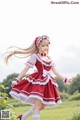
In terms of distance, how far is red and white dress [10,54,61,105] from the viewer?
5955 mm

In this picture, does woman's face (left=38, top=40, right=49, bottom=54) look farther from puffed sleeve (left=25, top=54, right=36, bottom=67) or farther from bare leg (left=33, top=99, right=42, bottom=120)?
bare leg (left=33, top=99, right=42, bottom=120)

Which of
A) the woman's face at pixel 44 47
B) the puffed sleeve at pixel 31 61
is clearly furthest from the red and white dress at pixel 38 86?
the woman's face at pixel 44 47

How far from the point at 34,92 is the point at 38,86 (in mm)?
115

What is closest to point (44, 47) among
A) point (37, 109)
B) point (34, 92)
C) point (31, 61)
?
point (31, 61)

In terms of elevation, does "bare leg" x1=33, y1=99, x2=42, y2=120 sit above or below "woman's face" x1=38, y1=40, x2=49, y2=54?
below

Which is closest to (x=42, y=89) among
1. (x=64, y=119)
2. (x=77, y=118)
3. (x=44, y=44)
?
(x=44, y=44)

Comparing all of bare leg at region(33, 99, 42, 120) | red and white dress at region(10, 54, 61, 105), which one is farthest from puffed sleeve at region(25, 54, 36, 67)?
bare leg at region(33, 99, 42, 120)

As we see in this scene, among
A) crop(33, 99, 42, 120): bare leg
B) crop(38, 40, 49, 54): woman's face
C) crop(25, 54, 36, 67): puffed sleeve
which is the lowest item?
crop(33, 99, 42, 120): bare leg

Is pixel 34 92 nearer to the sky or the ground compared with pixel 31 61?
nearer to the ground

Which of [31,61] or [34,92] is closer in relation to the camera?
[34,92]

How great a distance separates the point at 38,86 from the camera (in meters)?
5.98

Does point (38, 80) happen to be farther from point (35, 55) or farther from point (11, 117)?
point (11, 117)

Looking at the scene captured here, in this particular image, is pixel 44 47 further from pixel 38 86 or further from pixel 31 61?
pixel 38 86

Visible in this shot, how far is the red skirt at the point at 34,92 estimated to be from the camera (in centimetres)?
592
